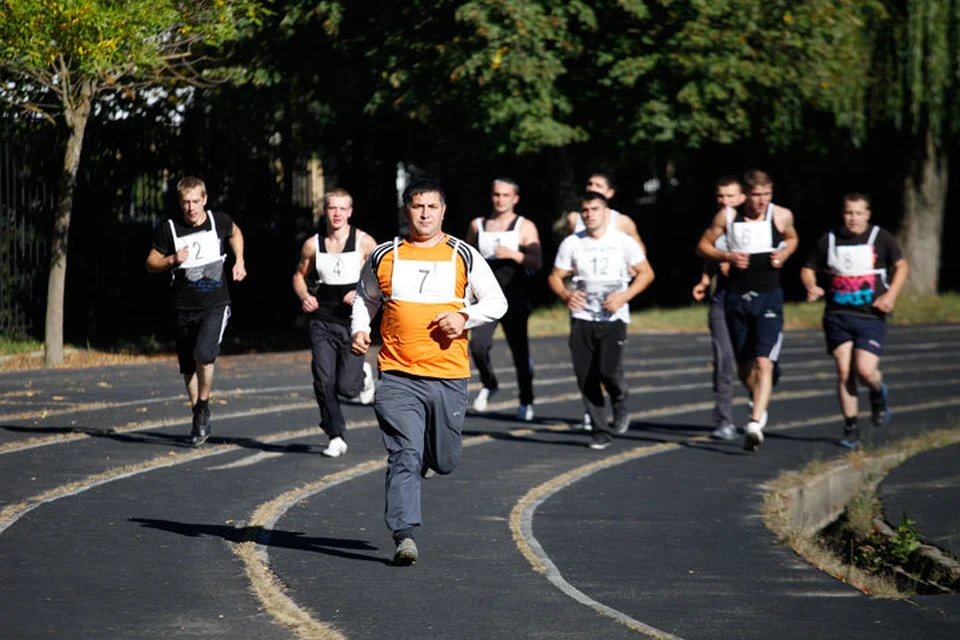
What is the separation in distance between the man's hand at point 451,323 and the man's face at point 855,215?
550 cm

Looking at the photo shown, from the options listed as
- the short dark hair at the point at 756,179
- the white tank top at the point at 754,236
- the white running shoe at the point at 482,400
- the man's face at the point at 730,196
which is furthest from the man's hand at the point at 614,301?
the white running shoe at the point at 482,400

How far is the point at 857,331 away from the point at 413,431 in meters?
5.91

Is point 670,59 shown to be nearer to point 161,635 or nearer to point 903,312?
point 903,312

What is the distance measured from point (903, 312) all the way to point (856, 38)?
15.7ft

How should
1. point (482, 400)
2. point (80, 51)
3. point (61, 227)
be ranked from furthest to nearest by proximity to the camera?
point (61, 227), point (80, 51), point (482, 400)

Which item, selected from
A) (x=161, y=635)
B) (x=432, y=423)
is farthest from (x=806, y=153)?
(x=161, y=635)

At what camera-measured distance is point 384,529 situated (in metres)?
8.58

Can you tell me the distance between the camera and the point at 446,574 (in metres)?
7.42

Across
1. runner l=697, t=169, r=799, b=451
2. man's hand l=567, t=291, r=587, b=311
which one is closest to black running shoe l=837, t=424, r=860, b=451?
runner l=697, t=169, r=799, b=451

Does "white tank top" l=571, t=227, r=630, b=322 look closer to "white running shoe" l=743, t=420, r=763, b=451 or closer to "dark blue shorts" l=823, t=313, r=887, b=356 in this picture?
"white running shoe" l=743, t=420, r=763, b=451

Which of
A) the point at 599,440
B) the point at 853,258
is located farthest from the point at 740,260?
the point at 599,440

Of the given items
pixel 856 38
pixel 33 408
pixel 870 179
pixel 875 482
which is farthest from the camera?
pixel 870 179

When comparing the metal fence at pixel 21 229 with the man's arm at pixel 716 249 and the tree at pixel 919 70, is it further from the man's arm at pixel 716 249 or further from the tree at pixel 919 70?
the tree at pixel 919 70

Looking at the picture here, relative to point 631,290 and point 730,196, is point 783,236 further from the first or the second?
point 631,290
